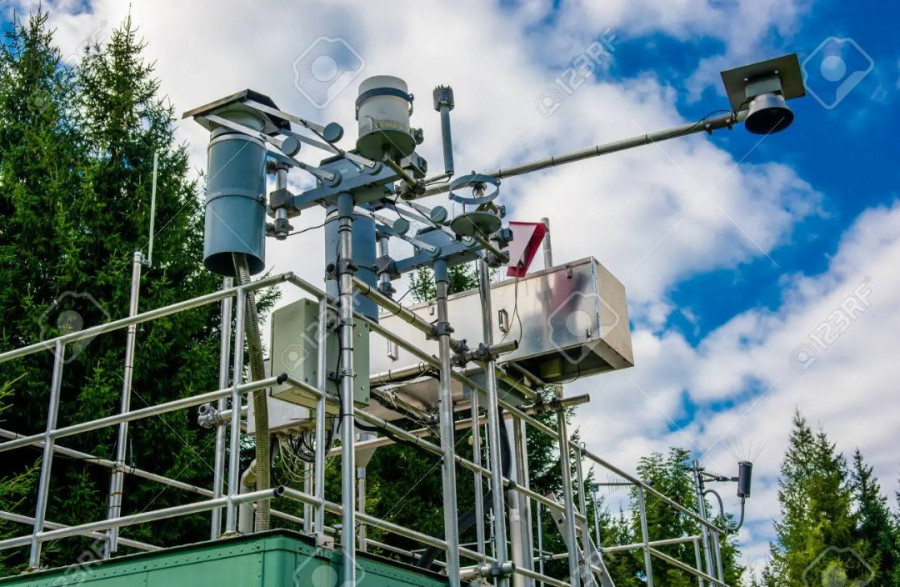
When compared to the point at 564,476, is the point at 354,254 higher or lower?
higher

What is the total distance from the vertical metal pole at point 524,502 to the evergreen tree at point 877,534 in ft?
77.5

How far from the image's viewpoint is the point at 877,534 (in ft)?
99.4

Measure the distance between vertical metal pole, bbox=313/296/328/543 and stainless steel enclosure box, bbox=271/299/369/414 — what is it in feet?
0.20

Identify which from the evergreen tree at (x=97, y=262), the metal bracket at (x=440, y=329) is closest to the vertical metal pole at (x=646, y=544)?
the metal bracket at (x=440, y=329)

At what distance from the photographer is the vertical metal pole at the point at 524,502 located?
317 inches

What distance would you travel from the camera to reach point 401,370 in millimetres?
8508

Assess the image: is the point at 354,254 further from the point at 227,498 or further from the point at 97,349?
the point at 97,349

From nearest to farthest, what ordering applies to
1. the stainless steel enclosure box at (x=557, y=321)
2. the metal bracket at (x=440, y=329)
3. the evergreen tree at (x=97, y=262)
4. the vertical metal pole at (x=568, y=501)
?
the metal bracket at (x=440, y=329) → the vertical metal pole at (x=568, y=501) → the stainless steel enclosure box at (x=557, y=321) → the evergreen tree at (x=97, y=262)

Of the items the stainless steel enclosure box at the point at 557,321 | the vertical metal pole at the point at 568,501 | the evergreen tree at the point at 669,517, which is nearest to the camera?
the vertical metal pole at the point at 568,501

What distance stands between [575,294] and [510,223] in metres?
1.02

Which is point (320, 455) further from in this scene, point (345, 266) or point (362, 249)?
point (362, 249)

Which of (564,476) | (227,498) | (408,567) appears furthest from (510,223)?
(227,498)

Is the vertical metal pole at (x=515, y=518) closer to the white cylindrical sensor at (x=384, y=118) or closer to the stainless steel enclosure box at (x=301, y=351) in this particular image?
the stainless steel enclosure box at (x=301, y=351)

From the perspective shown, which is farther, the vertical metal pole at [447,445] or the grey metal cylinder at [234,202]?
the grey metal cylinder at [234,202]
